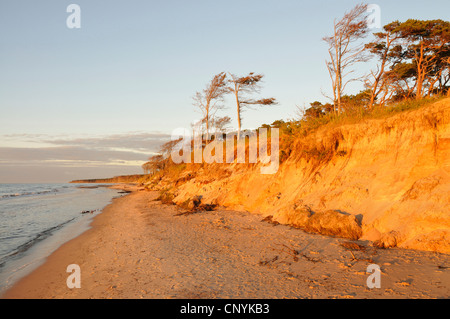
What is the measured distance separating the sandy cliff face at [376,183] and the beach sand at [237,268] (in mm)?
710

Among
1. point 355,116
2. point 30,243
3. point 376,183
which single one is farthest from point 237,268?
point 30,243

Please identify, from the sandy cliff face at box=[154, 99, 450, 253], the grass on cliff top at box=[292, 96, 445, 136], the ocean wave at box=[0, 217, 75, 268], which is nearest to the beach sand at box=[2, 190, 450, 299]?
the sandy cliff face at box=[154, 99, 450, 253]

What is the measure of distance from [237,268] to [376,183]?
5290mm

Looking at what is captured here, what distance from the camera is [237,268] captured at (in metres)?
4.85

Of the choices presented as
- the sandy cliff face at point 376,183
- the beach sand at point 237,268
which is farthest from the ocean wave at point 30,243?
the sandy cliff face at point 376,183

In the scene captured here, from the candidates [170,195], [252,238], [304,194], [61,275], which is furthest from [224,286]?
[170,195]

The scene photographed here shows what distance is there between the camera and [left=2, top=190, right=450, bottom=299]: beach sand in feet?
12.5

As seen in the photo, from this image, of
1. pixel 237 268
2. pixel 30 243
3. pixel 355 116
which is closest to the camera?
pixel 237 268

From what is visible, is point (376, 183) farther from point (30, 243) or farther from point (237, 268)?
point (30, 243)

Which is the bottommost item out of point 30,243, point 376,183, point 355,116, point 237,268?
point 30,243

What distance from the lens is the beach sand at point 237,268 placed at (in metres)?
3.82

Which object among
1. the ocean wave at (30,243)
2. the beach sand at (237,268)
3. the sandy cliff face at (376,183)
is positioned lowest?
the ocean wave at (30,243)

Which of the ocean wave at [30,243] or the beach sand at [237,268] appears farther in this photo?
the ocean wave at [30,243]

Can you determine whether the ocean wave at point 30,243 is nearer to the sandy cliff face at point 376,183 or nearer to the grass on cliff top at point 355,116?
the sandy cliff face at point 376,183
